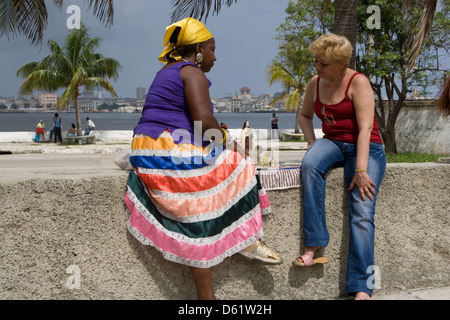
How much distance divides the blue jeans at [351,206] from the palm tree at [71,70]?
90.0 ft

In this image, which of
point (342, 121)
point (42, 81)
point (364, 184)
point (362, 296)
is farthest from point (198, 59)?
point (42, 81)

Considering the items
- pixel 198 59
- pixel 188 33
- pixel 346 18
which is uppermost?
pixel 346 18

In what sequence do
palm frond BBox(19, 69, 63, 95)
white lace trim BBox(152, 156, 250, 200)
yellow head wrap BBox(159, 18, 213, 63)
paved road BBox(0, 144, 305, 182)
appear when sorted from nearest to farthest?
white lace trim BBox(152, 156, 250, 200) → yellow head wrap BBox(159, 18, 213, 63) → paved road BBox(0, 144, 305, 182) → palm frond BBox(19, 69, 63, 95)

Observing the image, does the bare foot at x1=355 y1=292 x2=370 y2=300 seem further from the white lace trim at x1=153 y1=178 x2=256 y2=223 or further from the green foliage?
the green foliage

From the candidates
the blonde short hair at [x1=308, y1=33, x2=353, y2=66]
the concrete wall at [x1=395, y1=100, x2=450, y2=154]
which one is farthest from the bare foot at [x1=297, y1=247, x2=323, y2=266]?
the concrete wall at [x1=395, y1=100, x2=450, y2=154]

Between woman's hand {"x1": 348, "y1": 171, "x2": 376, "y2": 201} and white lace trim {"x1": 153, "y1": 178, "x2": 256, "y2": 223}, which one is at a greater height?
woman's hand {"x1": 348, "y1": 171, "x2": 376, "y2": 201}

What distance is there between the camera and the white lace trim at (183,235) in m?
2.81

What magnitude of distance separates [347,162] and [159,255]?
133 centimetres

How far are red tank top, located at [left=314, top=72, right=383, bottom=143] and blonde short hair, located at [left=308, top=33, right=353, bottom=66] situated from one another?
163mm

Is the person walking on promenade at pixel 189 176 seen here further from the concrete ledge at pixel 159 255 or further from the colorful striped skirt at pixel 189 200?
the concrete ledge at pixel 159 255

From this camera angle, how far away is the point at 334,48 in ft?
10.1

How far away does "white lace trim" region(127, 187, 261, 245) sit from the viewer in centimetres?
281

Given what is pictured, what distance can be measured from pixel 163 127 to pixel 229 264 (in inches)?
37.6

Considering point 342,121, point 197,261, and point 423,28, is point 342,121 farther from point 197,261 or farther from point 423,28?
point 423,28
